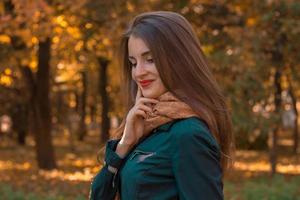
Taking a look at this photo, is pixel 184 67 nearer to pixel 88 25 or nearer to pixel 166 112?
pixel 166 112

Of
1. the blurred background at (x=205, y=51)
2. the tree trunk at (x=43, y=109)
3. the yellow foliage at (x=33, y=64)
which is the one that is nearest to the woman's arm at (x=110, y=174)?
the blurred background at (x=205, y=51)

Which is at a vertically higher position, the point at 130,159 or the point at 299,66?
the point at 130,159

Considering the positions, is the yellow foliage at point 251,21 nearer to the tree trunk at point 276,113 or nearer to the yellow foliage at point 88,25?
the tree trunk at point 276,113

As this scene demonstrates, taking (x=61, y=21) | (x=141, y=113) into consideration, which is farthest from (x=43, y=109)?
(x=141, y=113)

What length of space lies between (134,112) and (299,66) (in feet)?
41.4

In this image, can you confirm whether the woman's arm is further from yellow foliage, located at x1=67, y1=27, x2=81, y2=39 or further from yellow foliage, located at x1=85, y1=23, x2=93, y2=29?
yellow foliage, located at x1=67, y1=27, x2=81, y2=39

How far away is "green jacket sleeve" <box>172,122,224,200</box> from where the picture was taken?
6.85ft

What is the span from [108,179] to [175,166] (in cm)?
45

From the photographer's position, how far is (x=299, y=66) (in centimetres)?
1453

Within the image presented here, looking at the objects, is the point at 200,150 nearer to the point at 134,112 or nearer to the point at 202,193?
the point at 202,193

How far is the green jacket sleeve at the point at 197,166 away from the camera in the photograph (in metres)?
2.09

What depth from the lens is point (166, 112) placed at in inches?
89.6

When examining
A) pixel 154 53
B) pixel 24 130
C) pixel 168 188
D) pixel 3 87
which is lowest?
pixel 24 130

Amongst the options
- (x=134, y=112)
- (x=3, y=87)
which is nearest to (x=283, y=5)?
(x=134, y=112)
